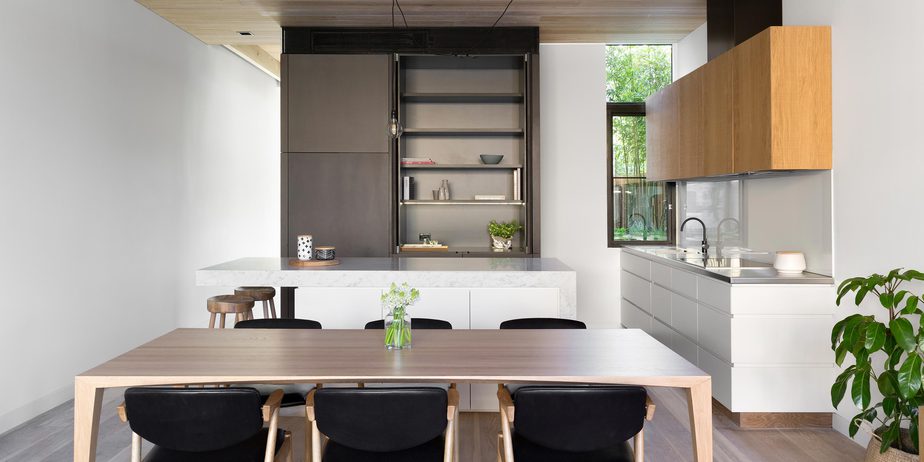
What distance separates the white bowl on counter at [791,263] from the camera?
3963 mm

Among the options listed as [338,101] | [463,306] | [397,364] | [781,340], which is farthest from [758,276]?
[338,101]

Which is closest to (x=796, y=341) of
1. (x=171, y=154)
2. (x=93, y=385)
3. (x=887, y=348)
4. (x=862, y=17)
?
(x=887, y=348)

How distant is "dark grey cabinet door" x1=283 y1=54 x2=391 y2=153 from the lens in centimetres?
568

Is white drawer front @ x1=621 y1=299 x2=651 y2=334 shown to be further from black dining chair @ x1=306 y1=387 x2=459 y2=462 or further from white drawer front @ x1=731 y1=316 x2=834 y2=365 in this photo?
black dining chair @ x1=306 y1=387 x2=459 y2=462

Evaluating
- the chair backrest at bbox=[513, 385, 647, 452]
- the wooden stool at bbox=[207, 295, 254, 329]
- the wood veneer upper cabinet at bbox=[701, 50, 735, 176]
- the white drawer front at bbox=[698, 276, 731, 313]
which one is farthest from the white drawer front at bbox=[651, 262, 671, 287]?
the wooden stool at bbox=[207, 295, 254, 329]

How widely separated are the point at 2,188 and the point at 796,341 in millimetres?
4767

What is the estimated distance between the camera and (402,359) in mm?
2414

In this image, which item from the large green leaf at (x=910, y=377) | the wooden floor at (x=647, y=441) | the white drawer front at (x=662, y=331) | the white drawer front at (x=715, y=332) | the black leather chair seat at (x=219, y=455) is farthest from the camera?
the white drawer front at (x=662, y=331)

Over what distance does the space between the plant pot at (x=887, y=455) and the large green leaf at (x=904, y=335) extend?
515 millimetres

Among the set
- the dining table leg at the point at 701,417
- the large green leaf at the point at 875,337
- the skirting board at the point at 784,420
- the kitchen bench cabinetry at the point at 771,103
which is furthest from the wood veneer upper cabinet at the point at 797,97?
the dining table leg at the point at 701,417

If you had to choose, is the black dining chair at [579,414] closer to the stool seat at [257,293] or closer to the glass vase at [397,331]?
the glass vase at [397,331]

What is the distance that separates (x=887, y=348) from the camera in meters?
2.79

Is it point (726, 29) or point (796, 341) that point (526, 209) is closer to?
point (726, 29)

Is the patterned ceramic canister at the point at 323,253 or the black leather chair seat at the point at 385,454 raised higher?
the patterned ceramic canister at the point at 323,253
